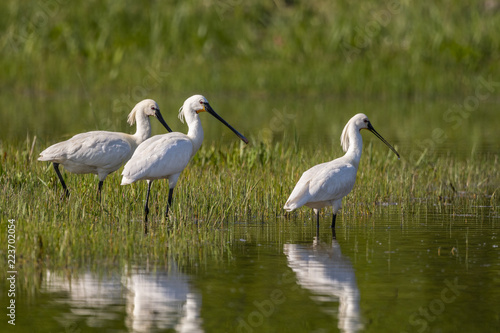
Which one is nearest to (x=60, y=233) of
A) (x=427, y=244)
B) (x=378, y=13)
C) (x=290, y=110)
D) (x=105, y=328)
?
(x=105, y=328)

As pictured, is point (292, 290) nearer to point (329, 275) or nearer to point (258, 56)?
point (329, 275)

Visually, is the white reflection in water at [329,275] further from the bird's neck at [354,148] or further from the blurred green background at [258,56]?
the blurred green background at [258,56]

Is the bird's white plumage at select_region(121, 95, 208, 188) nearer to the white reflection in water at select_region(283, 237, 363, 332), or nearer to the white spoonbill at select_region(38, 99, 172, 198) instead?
the white spoonbill at select_region(38, 99, 172, 198)

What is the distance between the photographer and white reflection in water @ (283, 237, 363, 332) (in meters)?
7.14

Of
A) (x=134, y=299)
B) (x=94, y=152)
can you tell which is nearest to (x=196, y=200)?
→ (x=94, y=152)

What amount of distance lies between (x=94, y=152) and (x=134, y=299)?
443 centimetres

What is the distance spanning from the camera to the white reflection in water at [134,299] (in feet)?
22.5

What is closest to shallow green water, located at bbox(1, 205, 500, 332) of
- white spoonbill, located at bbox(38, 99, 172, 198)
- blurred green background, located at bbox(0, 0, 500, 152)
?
white spoonbill, located at bbox(38, 99, 172, 198)

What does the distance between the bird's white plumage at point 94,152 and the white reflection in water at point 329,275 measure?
9.44 ft

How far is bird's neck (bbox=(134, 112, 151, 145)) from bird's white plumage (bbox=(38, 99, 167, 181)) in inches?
1.6

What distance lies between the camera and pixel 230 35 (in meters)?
33.2

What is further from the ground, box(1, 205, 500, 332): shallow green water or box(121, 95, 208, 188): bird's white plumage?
box(121, 95, 208, 188): bird's white plumage

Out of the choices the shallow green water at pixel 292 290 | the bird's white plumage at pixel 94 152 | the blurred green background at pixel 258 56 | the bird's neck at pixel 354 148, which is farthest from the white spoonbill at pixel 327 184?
the blurred green background at pixel 258 56

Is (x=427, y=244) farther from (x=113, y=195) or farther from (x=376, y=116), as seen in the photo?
(x=376, y=116)
